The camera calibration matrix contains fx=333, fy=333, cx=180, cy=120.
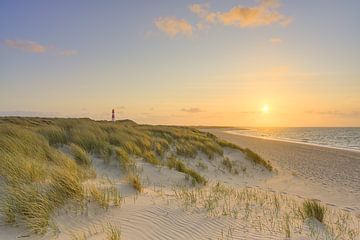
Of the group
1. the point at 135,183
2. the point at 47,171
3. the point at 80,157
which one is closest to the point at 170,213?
the point at 135,183

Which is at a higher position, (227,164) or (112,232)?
(112,232)

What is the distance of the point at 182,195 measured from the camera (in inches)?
290

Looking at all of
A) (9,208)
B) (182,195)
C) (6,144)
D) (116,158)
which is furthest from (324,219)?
(6,144)

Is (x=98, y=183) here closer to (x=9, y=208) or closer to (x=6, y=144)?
(x=9, y=208)

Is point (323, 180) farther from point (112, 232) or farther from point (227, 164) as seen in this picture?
point (112, 232)

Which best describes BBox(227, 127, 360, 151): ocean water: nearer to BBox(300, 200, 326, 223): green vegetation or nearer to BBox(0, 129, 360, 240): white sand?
BBox(0, 129, 360, 240): white sand

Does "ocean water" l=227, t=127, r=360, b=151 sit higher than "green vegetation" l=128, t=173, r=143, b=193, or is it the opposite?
"green vegetation" l=128, t=173, r=143, b=193

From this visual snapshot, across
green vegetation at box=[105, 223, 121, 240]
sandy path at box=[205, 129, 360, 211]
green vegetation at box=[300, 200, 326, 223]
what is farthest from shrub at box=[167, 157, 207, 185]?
green vegetation at box=[105, 223, 121, 240]

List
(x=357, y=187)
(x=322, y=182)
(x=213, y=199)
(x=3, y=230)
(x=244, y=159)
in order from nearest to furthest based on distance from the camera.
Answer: (x=3, y=230), (x=213, y=199), (x=357, y=187), (x=322, y=182), (x=244, y=159)

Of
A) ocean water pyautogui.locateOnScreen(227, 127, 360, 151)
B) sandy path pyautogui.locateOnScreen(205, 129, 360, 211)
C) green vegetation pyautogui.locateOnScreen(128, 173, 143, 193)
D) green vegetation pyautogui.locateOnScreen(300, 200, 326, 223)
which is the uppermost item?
green vegetation pyautogui.locateOnScreen(128, 173, 143, 193)

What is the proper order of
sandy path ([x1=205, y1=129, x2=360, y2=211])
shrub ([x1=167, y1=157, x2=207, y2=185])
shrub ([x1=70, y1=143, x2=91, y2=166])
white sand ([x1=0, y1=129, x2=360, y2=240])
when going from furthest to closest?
sandy path ([x1=205, y1=129, x2=360, y2=211]) → shrub ([x1=70, y1=143, x2=91, y2=166]) → shrub ([x1=167, y1=157, x2=207, y2=185]) → white sand ([x1=0, y1=129, x2=360, y2=240])

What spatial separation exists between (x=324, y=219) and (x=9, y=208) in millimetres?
5865

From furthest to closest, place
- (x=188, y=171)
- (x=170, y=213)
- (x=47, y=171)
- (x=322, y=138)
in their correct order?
1. (x=322, y=138)
2. (x=188, y=171)
3. (x=47, y=171)
4. (x=170, y=213)

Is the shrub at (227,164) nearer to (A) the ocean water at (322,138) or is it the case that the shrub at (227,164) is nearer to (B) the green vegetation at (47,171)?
(B) the green vegetation at (47,171)
